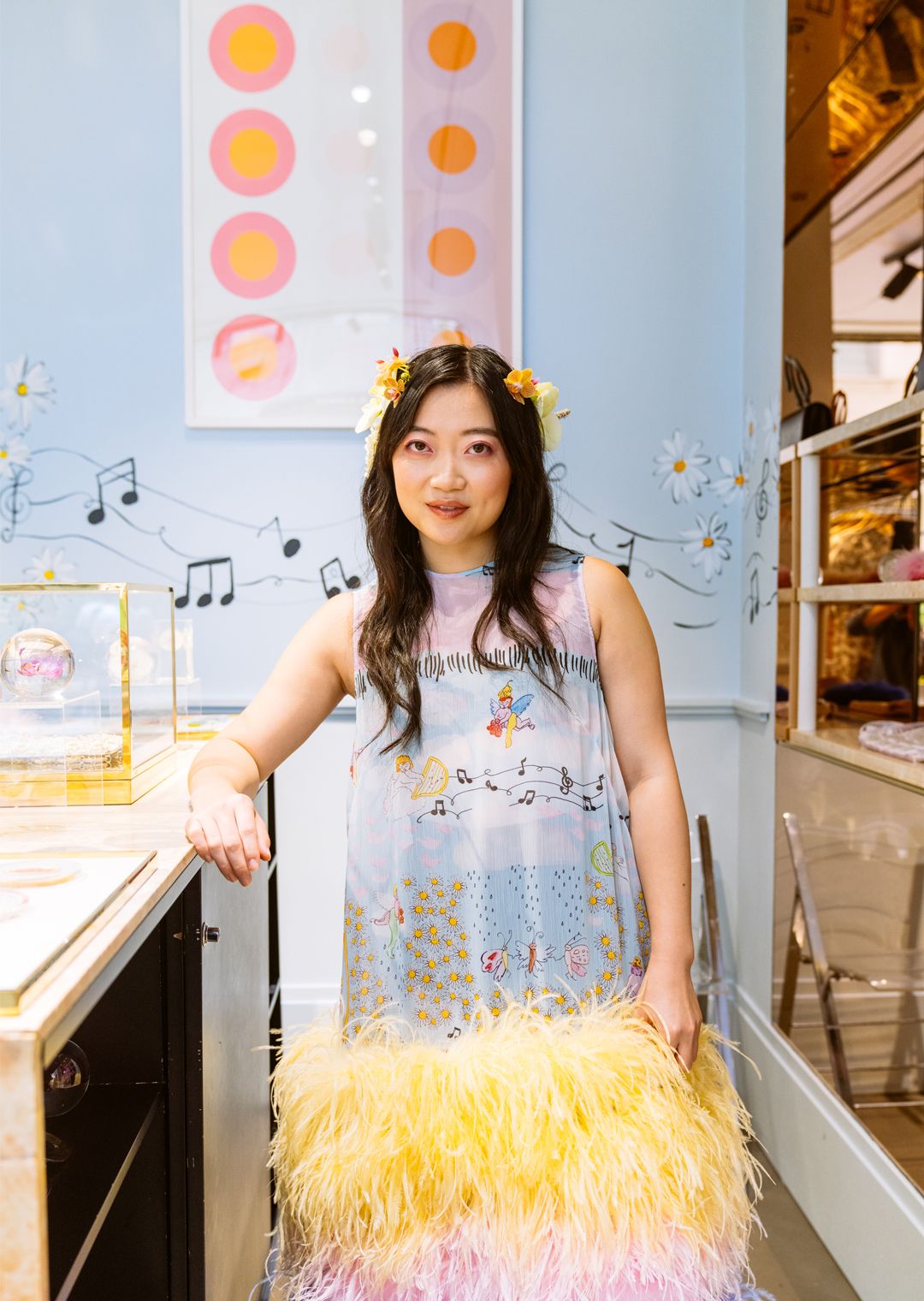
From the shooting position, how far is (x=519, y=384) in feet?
4.43

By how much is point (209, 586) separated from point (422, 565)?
1275mm

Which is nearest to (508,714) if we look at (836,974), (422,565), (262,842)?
(422,565)

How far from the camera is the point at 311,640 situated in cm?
140

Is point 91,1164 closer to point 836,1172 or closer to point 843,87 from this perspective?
point 836,1172

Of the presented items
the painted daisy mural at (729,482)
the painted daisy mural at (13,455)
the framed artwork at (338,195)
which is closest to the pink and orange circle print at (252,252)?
the framed artwork at (338,195)

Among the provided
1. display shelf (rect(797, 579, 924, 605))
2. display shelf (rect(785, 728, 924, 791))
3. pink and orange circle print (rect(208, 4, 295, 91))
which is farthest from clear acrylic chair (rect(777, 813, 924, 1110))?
pink and orange circle print (rect(208, 4, 295, 91))

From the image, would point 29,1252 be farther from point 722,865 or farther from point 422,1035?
point 722,865

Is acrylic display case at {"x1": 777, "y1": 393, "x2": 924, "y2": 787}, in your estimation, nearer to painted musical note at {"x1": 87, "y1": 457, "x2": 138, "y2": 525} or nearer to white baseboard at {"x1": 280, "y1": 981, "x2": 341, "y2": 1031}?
white baseboard at {"x1": 280, "y1": 981, "x2": 341, "y2": 1031}

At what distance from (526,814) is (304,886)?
4.80ft

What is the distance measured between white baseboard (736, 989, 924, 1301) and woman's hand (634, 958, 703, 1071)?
745 millimetres

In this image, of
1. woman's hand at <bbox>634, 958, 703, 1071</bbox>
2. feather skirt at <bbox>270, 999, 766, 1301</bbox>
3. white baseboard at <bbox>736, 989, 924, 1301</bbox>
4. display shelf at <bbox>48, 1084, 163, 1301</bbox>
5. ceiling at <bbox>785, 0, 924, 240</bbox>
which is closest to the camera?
display shelf at <bbox>48, 1084, 163, 1301</bbox>

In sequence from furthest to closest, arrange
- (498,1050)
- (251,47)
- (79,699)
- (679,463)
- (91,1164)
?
1. (679,463)
2. (251,47)
3. (79,699)
4. (498,1050)
5. (91,1164)

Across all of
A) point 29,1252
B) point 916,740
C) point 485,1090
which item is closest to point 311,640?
point 485,1090

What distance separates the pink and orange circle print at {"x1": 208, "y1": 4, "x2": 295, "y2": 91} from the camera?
2.45 m
